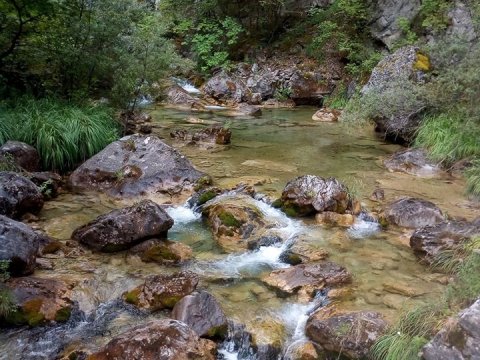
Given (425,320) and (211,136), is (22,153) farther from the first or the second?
(425,320)

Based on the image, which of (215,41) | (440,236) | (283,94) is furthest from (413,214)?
(215,41)

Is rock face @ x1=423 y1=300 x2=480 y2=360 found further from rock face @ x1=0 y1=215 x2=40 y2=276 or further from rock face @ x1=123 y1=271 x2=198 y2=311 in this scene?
rock face @ x1=0 y1=215 x2=40 y2=276

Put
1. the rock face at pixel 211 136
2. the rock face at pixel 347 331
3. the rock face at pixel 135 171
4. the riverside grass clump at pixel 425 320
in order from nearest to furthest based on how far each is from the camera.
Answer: the riverside grass clump at pixel 425 320, the rock face at pixel 347 331, the rock face at pixel 135 171, the rock face at pixel 211 136

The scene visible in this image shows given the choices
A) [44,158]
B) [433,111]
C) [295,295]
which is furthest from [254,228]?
[433,111]

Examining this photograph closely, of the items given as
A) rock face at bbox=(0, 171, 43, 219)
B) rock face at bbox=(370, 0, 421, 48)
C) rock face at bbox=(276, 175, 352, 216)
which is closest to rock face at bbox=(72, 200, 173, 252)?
rock face at bbox=(0, 171, 43, 219)

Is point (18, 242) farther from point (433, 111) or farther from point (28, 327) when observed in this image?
point (433, 111)

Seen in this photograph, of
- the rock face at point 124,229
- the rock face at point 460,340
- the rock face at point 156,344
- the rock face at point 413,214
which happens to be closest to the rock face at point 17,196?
the rock face at point 124,229

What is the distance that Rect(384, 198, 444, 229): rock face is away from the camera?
22.7 ft

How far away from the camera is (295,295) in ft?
17.4

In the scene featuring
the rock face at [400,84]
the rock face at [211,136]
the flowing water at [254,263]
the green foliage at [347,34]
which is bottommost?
the flowing water at [254,263]

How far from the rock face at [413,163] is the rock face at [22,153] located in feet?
23.2

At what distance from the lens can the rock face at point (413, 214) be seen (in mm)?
6910

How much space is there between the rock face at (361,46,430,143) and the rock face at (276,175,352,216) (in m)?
4.18

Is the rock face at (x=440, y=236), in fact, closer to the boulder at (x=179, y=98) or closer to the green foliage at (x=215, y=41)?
the boulder at (x=179, y=98)
